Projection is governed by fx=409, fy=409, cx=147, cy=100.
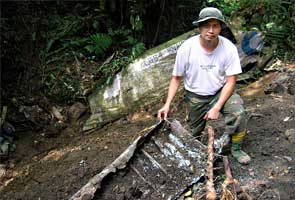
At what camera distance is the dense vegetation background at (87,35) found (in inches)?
273

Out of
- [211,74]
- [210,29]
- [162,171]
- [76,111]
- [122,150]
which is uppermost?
[210,29]

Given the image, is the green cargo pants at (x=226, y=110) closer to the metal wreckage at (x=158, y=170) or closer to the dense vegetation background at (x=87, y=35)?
the metal wreckage at (x=158, y=170)

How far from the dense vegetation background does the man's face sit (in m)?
2.97

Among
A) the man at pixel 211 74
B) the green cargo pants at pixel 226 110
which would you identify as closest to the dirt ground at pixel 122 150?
the man at pixel 211 74

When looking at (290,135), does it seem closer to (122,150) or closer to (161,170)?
(161,170)

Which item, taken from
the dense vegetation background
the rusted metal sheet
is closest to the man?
the rusted metal sheet

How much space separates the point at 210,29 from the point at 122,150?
7.27ft

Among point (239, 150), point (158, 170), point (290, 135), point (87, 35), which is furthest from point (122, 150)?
point (87, 35)

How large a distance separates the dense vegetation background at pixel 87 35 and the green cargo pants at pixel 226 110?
2.48 m

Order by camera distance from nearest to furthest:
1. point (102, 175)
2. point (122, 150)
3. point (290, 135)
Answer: point (102, 175), point (290, 135), point (122, 150)

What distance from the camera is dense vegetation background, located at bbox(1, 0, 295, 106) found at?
693 cm

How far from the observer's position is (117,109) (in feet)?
21.9

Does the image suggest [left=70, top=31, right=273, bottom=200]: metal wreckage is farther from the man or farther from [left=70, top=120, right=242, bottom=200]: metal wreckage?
the man

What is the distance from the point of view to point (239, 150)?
4.67 m
